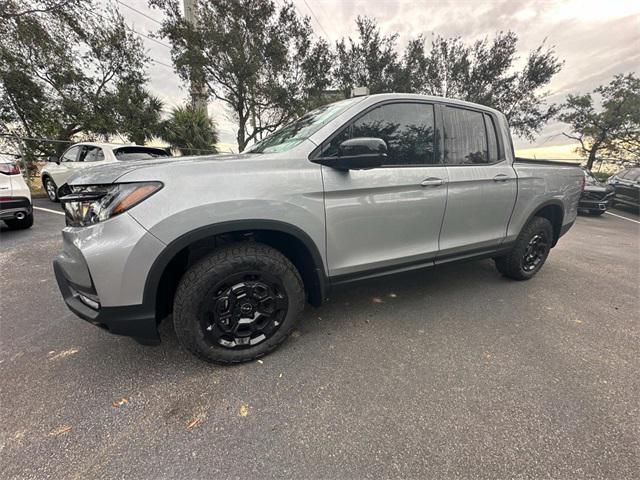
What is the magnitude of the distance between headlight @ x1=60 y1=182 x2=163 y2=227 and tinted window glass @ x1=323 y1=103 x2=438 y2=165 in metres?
1.30

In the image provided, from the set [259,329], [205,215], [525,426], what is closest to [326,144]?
[205,215]

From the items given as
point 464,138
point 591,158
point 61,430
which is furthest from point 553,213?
point 591,158

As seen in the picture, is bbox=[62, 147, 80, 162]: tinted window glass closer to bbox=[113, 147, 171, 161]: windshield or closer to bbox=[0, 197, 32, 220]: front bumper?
bbox=[113, 147, 171, 161]: windshield

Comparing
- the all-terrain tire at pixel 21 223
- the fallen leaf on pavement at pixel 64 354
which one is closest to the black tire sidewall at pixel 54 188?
the all-terrain tire at pixel 21 223

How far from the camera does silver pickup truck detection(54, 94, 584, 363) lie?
155 cm

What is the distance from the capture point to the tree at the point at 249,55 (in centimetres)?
1120

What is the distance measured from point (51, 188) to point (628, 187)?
18540 millimetres

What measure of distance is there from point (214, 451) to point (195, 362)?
69cm

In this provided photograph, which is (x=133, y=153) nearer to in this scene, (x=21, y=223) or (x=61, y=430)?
(x=21, y=223)

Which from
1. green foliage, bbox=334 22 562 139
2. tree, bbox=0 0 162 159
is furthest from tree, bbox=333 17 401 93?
tree, bbox=0 0 162 159

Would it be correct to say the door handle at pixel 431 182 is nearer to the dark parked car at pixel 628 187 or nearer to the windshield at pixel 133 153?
the windshield at pixel 133 153

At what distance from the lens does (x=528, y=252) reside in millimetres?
3332

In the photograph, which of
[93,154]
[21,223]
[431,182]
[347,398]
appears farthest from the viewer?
[93,154]

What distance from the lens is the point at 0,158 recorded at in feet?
14.6
